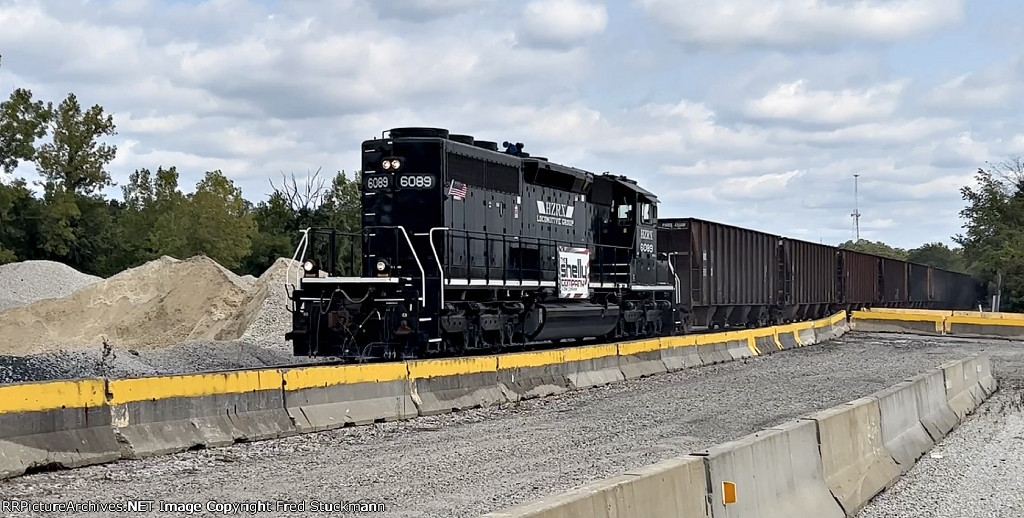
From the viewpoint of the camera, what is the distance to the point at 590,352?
56.9 ft

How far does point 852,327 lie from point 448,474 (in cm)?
3165

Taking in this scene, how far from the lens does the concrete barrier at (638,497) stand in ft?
15.7

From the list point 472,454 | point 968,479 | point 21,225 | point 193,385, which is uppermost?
point 21,225

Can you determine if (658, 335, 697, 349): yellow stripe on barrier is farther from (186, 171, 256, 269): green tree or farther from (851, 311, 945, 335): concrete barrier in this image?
(186, 171, 256, 269): green tree

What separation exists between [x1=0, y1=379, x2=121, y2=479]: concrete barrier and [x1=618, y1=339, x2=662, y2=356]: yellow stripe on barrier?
36.1 ft

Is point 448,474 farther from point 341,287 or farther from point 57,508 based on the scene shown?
point 341,287

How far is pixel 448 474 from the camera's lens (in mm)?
8719

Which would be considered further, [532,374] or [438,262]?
[438,262]

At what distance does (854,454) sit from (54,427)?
6.57 m

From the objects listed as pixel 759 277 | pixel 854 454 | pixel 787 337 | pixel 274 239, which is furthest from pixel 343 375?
pixel 274 239

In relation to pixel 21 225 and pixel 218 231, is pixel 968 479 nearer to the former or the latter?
pixel 21 225

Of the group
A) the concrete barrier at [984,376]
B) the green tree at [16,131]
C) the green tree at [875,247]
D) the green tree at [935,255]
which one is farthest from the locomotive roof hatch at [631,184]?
the green tree at [875,247]

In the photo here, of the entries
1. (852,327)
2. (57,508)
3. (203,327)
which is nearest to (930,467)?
(57,508)

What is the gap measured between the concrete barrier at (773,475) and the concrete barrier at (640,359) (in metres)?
10.5
